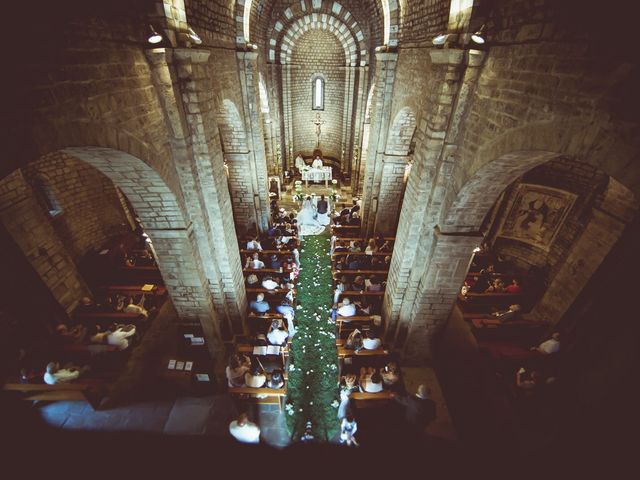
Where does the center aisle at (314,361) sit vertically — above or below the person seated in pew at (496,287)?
below

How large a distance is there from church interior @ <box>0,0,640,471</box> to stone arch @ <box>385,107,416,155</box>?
0.07m

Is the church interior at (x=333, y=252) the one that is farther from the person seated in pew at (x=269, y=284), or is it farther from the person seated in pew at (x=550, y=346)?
the person seated in pew at (x=269, y=284)

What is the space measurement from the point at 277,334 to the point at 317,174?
1014 centimetres

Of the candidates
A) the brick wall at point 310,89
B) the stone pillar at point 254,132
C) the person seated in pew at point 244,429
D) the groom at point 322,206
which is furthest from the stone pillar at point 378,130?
the person seated in pew at point 244,429

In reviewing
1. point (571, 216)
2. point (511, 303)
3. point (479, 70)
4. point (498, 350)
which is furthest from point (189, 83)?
point (571, 216)

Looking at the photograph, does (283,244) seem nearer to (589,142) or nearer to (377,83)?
(377,83)

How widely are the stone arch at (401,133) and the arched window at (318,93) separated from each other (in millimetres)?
8331

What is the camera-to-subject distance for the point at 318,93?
617 inches

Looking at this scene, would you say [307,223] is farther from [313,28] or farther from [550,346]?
[313,28]

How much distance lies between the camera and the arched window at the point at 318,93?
604 inches

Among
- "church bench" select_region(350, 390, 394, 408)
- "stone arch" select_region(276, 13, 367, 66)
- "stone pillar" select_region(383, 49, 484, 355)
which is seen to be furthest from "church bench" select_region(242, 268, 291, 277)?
"stone arch" select_region(276, 13, 367, 66)

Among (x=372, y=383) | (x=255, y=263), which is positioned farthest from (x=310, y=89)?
(x=372, y=383)

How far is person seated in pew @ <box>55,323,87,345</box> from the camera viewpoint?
629cm

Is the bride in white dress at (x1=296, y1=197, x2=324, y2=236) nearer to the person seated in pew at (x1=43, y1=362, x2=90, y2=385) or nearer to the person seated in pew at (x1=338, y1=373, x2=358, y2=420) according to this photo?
the person seated in pew at (x1=338, y1=373, x2=358, y2=420)
